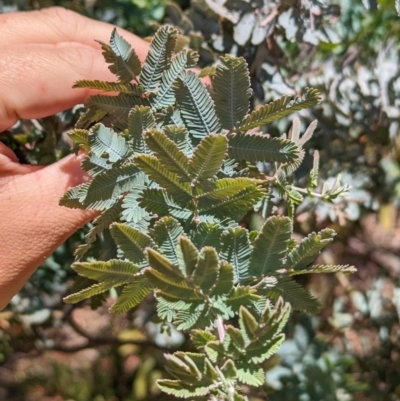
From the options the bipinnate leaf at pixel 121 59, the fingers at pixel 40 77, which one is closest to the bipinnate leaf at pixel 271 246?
the bipinnate leaf at pixel 121 59

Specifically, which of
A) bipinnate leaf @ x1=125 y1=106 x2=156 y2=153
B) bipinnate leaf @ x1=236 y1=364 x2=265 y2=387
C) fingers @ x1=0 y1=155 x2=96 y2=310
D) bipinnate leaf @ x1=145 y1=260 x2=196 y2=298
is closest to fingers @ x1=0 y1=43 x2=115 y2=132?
fingers @ x1=0 y1=155 x2=96 y2=310

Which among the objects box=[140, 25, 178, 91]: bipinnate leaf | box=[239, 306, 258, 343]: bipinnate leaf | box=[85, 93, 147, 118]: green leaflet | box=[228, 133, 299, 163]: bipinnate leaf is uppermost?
box=[140, 25, 178, 91]: bipinnate leaf

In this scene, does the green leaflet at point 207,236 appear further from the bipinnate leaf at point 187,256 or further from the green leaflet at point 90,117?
the green leaflet at point 90,117

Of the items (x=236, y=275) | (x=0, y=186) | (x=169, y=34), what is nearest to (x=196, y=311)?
(x=236, y=275)

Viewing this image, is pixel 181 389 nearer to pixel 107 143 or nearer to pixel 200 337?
pixel 200 337

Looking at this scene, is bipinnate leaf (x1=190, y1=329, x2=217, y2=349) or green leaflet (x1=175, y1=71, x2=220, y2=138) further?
green leaflet (x1=175, y1=71, x2=220, y2=138)

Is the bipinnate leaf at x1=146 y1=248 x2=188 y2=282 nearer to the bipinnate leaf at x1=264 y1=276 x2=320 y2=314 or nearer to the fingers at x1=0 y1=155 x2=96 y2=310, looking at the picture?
the bipinnate leaf at x1=264 y1=276 x2=320 y2=314
